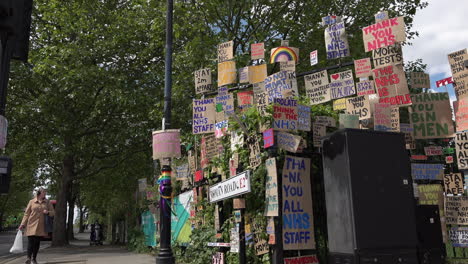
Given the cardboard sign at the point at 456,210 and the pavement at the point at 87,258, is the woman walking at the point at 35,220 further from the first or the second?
the cardboard sign at the point at 456,210

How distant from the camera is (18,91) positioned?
2056 cm

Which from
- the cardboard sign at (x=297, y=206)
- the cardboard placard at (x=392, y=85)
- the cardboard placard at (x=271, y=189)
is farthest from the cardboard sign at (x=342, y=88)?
the cardboard placard at (x=271, y=189)

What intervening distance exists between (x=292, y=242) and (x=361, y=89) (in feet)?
10.3

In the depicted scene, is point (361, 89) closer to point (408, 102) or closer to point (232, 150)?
point (408, 102)

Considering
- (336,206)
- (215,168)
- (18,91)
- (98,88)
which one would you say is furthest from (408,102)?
(18,91)

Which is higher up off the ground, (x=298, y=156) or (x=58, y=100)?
(x=58, y=100)

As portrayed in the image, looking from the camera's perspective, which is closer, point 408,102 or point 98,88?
point 408,102

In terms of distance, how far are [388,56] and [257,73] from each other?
2593 millimetres

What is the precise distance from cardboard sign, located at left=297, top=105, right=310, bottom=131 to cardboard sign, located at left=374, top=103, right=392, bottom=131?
3.73 ft

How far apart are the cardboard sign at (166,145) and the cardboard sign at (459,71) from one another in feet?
18.4

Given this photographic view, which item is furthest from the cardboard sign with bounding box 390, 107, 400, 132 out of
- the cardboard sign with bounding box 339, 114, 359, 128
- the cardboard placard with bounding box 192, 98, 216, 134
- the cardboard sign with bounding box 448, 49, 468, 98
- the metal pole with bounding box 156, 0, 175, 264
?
the metal pole with bounding box 156, 0, 175, 264

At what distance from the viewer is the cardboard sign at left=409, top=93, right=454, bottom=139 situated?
739cm

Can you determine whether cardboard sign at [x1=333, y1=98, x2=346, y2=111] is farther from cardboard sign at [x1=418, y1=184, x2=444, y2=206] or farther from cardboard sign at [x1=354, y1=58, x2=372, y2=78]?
cardboard sign at [x1=418, y1=184, x2=444, y2=206]

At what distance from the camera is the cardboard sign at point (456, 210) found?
727 centimetres
